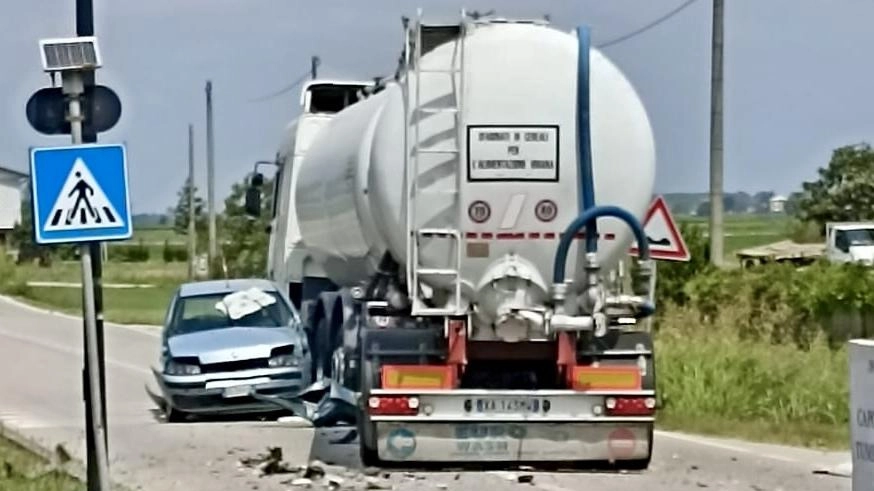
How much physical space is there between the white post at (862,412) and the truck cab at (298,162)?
13068 mm

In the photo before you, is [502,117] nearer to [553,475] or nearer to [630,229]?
[630,229]

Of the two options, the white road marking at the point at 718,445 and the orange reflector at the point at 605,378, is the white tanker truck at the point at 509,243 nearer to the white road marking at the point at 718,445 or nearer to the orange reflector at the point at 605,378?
the orange reflector at the point at 605,378

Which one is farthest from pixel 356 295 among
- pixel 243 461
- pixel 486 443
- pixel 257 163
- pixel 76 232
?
pixel 257 163

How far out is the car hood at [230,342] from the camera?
2072cm

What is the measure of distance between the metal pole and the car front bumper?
7282 mm

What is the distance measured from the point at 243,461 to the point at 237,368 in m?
3.83

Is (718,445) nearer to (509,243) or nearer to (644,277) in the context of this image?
(644,277)

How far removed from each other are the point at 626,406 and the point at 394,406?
6.04 feet

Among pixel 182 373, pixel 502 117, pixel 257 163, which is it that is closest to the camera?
pixel 502 117

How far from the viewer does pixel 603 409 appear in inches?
575

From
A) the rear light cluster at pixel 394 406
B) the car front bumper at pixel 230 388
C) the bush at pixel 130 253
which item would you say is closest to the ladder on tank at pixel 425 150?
the rear light cluster at pixel 394 406

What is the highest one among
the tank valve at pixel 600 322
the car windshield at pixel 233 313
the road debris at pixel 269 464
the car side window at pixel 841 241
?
the tank valve at pixel 600 322

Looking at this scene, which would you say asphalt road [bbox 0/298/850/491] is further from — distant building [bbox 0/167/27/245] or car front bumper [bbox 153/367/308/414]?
distant building [bbox 0/167/27/245]

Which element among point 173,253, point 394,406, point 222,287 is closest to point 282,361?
point 222,287
